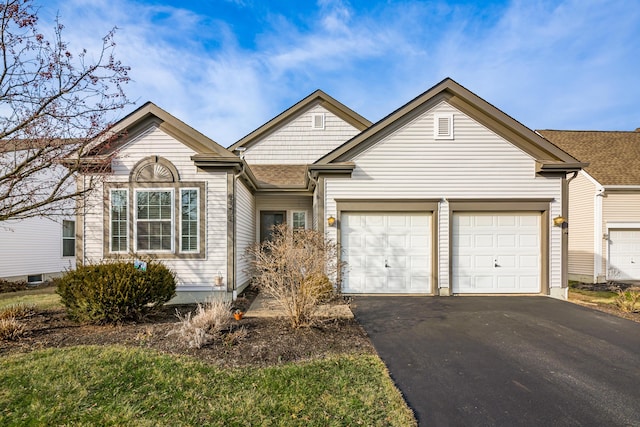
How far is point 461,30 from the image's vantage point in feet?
37.5

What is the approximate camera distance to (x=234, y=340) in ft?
16.8

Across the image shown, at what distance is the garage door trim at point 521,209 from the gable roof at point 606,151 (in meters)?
5.78

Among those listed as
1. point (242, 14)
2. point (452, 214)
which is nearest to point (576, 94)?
point (452, 214)

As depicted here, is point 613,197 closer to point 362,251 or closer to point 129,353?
point 362,251

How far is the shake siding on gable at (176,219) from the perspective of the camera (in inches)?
332

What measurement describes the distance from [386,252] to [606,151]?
13.6 meters

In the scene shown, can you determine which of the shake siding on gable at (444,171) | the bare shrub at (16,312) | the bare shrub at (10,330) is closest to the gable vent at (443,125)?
the shake siding on gable at (444,171)

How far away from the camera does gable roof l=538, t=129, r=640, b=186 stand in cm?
1294

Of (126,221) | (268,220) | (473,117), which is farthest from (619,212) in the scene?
(126,221)

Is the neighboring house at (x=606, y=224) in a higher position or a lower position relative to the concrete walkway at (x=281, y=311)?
higher

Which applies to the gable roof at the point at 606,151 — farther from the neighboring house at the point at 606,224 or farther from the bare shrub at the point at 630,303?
the bare shrub at the point at 630,303

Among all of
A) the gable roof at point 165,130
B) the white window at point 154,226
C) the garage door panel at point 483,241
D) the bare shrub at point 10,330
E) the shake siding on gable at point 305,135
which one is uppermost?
the shake siding on gable at point 305,135

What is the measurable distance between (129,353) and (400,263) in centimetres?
699

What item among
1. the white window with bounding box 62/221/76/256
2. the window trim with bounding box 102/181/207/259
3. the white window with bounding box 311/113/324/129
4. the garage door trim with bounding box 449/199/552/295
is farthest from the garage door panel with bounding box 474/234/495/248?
the white window with bounding box 62/221/76/256
